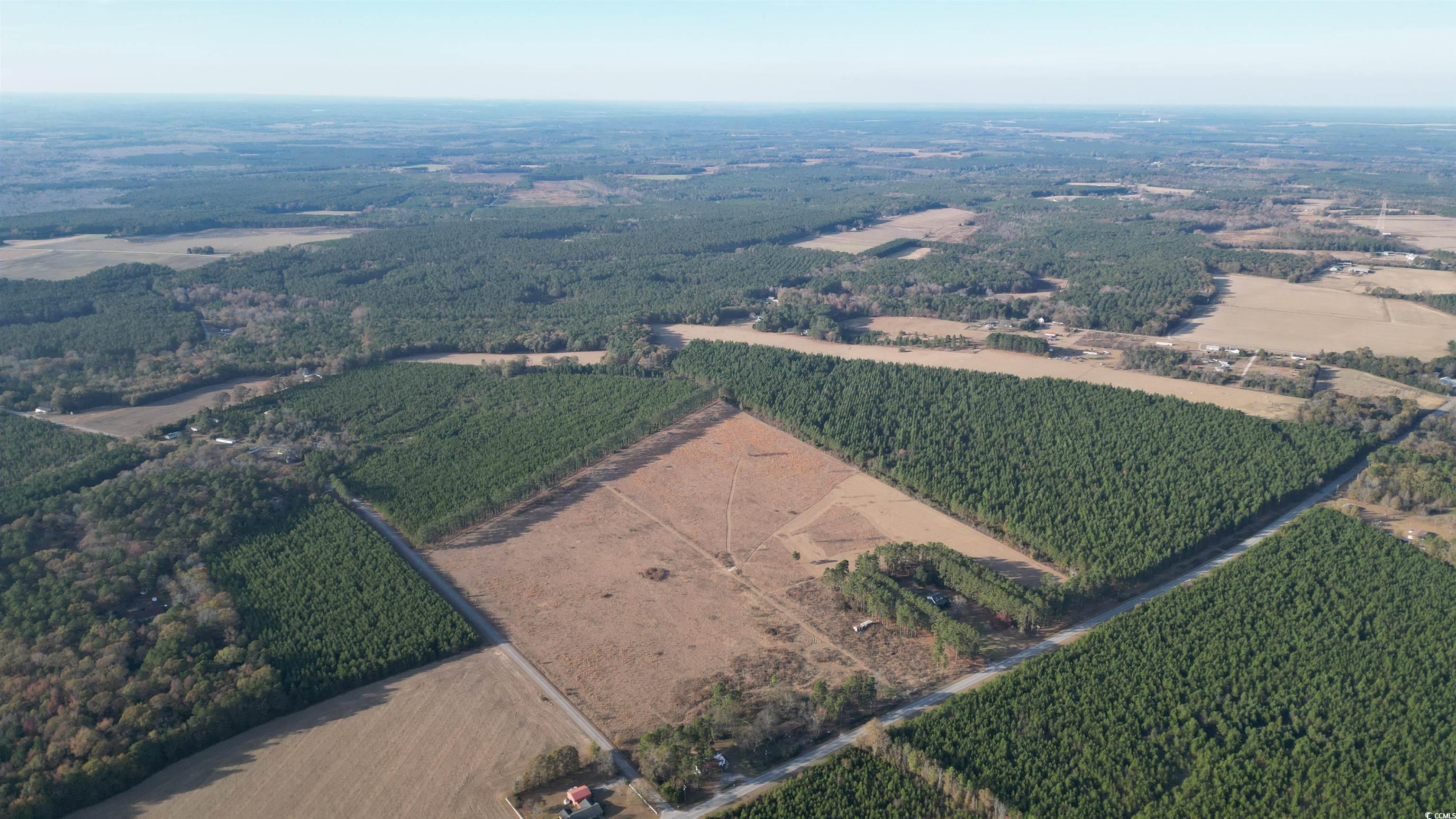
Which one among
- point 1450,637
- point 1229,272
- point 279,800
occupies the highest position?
point 1229,272

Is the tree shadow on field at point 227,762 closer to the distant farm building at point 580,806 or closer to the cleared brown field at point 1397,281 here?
the distant farm building at point 580,806

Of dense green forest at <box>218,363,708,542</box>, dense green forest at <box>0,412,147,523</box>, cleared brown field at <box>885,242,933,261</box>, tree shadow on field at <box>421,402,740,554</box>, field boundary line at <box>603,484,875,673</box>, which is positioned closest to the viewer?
field boundary line at <box>603,484,875,673</box>

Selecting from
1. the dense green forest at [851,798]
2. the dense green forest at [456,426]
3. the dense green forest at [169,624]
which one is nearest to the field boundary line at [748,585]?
the dense green forest at [456,426]

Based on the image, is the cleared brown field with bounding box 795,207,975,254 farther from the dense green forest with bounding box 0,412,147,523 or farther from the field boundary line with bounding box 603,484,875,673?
the dense green forest with bounding box 0,412,147,523

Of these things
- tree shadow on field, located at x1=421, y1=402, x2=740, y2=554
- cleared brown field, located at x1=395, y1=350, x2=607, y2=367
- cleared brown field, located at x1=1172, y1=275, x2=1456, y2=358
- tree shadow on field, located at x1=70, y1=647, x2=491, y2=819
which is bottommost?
tree shadow on field, located at x1=70, y1=647, x2=491, y2=819

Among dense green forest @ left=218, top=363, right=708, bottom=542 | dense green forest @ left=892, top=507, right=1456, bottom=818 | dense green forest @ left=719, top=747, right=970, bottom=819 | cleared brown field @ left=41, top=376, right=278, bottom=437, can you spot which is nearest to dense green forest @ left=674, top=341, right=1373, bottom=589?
dense green forest @ left=892, top=507, right=1456, bottom=818

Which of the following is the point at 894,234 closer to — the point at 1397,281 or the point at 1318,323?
the point at 1397,281

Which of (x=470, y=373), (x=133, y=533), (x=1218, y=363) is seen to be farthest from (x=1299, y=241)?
(x=133, y=533)

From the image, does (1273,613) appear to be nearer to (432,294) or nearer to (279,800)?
(279,800)
